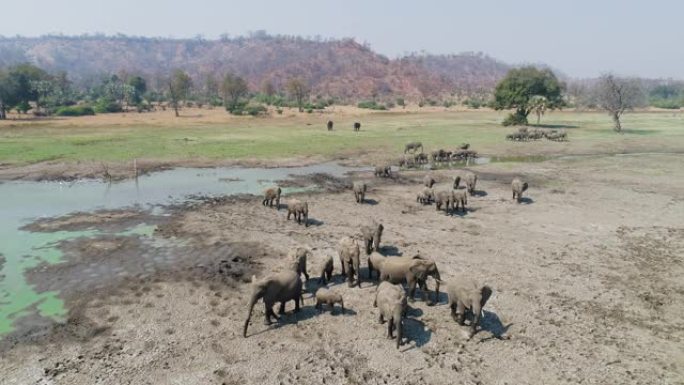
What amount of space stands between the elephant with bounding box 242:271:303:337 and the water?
535 centimetres

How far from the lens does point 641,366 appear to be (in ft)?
35.6

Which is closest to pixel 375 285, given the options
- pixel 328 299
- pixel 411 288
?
pixel 411 288

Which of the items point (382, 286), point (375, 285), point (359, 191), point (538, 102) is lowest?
point (375, 285)

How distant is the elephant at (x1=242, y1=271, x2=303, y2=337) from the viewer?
1217cm

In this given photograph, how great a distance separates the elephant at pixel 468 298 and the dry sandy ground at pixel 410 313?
0.37m

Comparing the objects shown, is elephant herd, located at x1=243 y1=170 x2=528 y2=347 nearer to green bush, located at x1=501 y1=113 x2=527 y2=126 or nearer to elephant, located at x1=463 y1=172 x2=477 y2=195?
elephant, located at x1=463 y1=172 x2=477 y2=195

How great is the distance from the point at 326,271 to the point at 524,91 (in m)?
52.8

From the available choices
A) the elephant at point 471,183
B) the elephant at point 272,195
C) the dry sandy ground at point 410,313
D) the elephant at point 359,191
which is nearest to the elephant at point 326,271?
the dry sandy ground at point 410,313

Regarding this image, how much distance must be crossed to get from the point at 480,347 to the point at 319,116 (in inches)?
2634

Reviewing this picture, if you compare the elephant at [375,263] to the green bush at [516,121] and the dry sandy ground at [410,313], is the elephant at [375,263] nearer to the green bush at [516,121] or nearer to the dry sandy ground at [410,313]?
→ the dry sandy ground at [410,313]

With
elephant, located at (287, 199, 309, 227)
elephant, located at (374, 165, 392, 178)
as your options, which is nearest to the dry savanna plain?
elephant, located at (287, 199, 309, 227)

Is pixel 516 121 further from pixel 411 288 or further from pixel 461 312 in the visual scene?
pixel 461 312

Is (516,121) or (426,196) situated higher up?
(516,121)

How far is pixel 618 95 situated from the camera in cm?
5809
